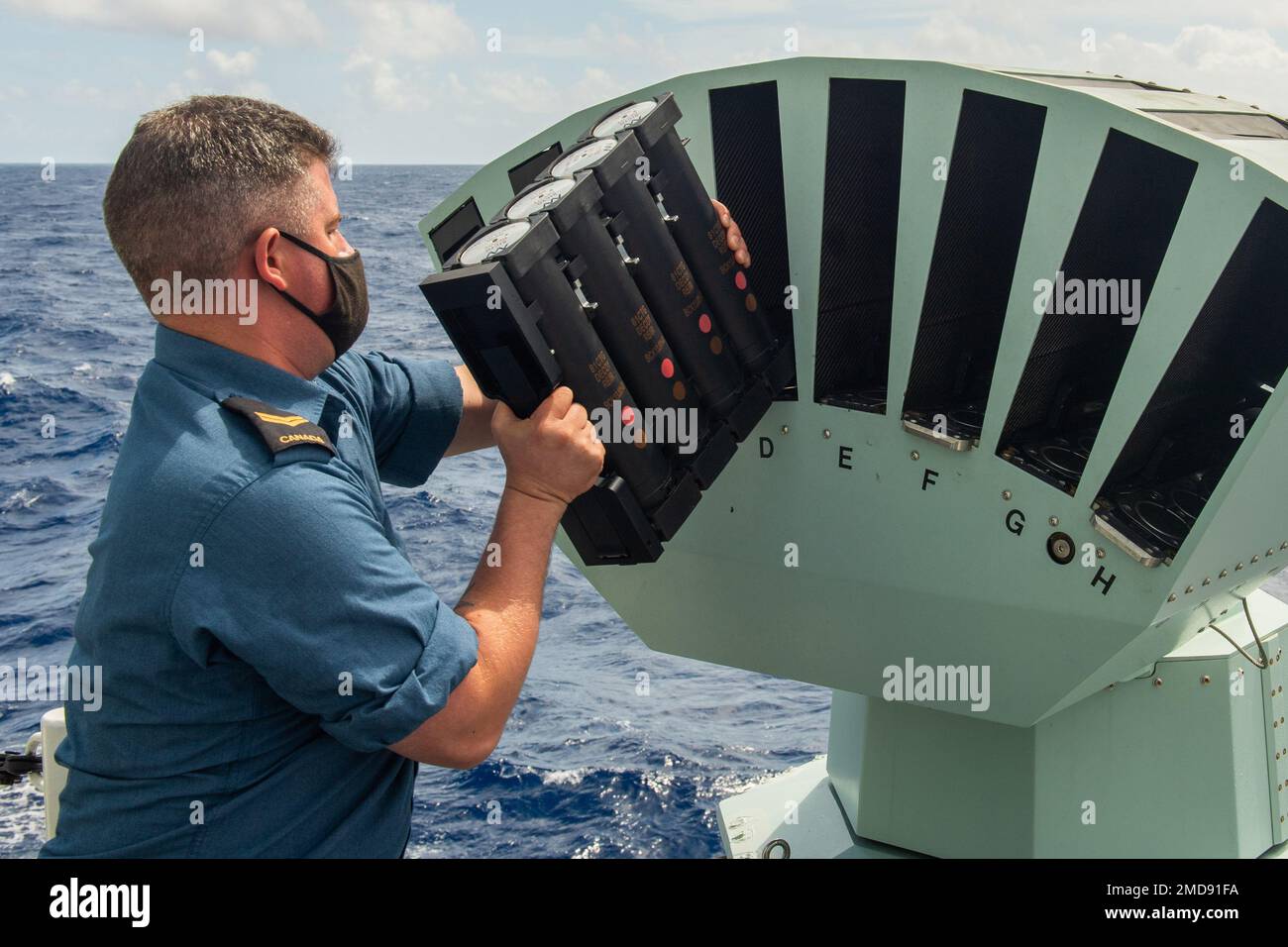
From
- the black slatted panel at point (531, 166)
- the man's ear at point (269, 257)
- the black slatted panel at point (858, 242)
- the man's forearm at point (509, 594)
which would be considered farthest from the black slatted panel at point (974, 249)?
the man's ear at point (269, 257)

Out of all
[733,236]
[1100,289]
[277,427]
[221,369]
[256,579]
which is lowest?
[256,579]

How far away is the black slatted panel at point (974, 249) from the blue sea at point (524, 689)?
7.95 metres

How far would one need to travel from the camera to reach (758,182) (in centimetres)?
539

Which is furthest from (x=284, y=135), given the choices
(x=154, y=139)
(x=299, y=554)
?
(x=299, y=554)

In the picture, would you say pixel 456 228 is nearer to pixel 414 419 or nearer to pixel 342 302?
pixel 414 419

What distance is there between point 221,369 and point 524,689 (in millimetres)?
14508

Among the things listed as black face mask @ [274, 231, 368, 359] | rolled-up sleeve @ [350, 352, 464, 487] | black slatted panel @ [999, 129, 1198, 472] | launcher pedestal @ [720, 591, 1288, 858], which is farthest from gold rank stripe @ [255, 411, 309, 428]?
launcher pedestal @ [720, 591, 1288, 858]

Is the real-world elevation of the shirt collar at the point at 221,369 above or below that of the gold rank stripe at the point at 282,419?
above

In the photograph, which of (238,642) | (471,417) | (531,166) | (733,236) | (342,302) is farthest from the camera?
(531,166)

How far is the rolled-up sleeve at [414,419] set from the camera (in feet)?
15.1

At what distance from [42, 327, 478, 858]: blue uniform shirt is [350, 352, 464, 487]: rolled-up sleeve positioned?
1104mm

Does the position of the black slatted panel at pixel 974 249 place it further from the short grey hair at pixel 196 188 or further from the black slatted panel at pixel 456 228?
the short grey hair at pixel 196 188

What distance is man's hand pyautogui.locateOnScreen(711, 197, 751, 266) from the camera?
5.02m

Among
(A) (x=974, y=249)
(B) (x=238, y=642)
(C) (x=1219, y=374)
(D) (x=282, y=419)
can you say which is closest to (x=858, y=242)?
(A) (x=974, y=249)
